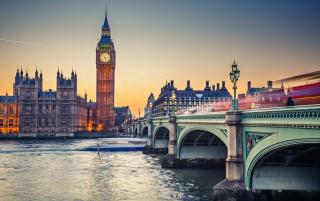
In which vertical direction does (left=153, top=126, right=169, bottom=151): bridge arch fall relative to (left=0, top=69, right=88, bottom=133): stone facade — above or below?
below

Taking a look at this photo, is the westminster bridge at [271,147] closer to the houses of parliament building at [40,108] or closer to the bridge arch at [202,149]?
the bridge arch at [202,149]

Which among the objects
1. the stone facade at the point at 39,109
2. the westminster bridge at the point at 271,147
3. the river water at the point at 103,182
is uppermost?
the stone facade at the point at 39,109

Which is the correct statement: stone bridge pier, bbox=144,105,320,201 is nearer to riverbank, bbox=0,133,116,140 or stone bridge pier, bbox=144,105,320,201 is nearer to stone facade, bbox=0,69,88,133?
riverbank, bbox=0,133,116,140

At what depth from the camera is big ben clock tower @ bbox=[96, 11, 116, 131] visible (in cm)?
18775

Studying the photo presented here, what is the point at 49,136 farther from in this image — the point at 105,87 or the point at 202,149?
the point at 202,149

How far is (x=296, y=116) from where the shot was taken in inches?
717

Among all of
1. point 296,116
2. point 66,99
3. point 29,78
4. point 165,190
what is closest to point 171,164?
point 165,190

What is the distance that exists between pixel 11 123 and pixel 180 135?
124m

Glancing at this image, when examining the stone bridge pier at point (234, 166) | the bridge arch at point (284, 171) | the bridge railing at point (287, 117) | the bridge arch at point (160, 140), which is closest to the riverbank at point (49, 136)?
the bridge arch at point (160, 140)

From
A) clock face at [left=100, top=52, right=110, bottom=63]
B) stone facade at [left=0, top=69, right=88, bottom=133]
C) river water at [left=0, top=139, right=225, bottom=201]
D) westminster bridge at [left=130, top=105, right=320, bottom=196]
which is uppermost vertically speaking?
clock face at [left=100, top=52, right=110, bottom=63]

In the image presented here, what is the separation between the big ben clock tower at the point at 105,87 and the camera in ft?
616

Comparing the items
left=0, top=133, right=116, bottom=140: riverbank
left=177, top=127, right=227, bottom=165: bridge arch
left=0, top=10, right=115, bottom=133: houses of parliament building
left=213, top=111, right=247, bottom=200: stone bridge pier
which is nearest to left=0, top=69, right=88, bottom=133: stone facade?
left=0, top=10, right=115, bottom=133: houses of parliament building

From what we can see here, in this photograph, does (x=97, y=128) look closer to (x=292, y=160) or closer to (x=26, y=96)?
(x=26, y=96)

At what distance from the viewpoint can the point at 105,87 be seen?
625ft
